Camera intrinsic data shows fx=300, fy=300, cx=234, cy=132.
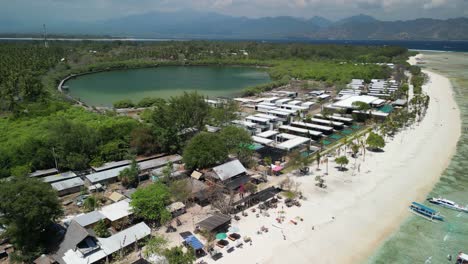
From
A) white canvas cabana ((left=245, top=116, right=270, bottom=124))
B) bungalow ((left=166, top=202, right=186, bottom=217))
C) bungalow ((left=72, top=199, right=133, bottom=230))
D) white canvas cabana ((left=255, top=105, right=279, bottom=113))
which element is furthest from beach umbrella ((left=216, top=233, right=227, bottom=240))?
white canvas cabana ((left=255, top=105, right=279, bottom=113))

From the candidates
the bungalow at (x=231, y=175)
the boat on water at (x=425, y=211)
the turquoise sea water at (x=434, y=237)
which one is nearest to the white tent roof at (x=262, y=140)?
the bungalow at (x=231, y=175)

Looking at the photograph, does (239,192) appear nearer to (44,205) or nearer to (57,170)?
(44,205)

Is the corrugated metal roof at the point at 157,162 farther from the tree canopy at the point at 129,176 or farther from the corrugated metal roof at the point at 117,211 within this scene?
the corrugated metal roof at the point at 117,211

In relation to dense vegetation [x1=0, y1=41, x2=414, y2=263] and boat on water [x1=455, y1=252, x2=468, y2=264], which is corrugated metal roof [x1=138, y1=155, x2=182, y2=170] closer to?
dense vegetation [x1=0, y1=41, x2=414, y2=263]

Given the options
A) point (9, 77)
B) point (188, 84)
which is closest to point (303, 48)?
point (188, 84)

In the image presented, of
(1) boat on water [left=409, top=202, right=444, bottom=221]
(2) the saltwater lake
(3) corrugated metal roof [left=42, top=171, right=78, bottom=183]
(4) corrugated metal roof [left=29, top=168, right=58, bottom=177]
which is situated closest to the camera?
(1) boat on water [left=409, top=202, right=444, bottom=221]

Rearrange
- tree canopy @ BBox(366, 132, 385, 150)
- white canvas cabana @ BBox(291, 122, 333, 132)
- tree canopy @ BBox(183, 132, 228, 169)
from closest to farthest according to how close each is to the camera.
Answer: tree canopy @ BBox(183, 132, 228, 169) → tree canopy @ BBox(366, 132, 385, 150) → white canvas cabana @ BBox(291, 122, 333, 132)

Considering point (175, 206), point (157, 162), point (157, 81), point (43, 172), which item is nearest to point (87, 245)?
point (175, 206)

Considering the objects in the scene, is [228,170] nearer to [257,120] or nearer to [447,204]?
[257,120]
